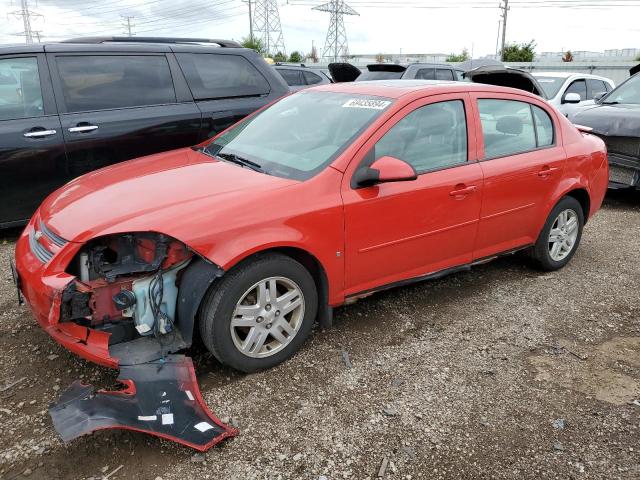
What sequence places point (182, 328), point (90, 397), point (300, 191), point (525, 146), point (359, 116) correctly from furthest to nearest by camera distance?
point (525, 146)
point (359, 116)
point (300, 191)
point (182, 328)
point (90, 397)

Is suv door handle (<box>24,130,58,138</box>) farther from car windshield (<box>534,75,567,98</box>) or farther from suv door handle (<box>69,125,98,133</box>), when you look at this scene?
car windshield (<box>534,75,567,98</box>)

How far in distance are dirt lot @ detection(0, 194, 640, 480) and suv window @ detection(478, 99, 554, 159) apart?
1167 millimetres

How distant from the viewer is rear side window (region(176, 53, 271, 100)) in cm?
562

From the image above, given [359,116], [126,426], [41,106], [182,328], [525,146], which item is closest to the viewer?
[126,426]

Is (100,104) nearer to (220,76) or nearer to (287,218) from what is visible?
(220,76)

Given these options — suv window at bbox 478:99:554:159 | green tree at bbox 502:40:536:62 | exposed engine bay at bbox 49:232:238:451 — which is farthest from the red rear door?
green tree at bbox 502:40:536:62

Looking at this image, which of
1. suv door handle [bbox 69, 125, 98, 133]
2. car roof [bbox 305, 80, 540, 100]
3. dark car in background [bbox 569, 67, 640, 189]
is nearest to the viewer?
car roof [bbox 305, 80, 540, 100]

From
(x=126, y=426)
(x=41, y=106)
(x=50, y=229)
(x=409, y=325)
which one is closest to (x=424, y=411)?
(x=409, y=325)

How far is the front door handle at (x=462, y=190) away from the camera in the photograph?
143 inches

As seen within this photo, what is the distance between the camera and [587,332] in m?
3.71

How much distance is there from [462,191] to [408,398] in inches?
58.9

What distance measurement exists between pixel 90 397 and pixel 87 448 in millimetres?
228

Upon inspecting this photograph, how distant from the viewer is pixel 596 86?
445 inches

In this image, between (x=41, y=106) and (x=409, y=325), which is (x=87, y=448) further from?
(x=41, y=106)
